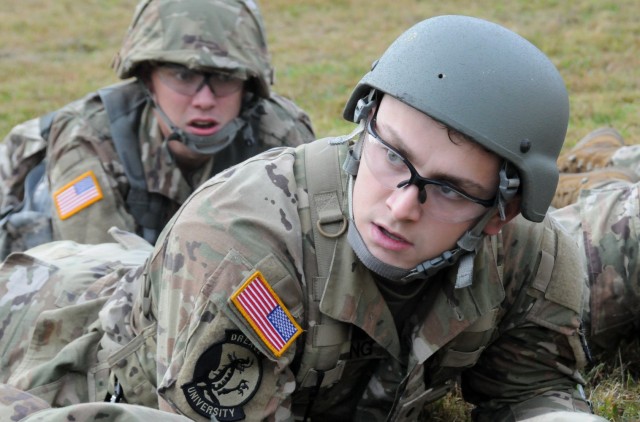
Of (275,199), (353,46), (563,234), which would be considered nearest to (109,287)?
(275,199)

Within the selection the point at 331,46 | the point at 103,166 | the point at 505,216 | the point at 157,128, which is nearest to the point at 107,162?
the point at 103,166

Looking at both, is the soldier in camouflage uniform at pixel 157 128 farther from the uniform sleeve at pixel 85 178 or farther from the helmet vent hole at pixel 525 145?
the helmet vent hole at pixel 525 145

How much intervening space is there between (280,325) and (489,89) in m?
0.88

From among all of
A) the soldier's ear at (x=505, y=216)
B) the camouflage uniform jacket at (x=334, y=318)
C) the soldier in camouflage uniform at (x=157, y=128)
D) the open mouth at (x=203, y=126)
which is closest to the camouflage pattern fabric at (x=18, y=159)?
the soldier in camouflage uniform at (x=157, y=128)

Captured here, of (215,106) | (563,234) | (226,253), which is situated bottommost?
(215,106)

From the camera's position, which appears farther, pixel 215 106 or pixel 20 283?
pixel 215 106

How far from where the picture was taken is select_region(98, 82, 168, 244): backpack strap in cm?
546

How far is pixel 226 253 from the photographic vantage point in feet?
10.1

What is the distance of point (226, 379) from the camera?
10.0 feet

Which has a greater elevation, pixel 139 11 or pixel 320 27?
pixel 139 11

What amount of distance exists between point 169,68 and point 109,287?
73.9 inches

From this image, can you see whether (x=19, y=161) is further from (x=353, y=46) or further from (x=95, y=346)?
(x=353, y=46)

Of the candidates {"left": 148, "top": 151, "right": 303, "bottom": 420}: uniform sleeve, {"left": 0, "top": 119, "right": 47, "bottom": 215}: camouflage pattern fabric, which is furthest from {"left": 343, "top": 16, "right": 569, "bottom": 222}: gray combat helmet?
{"left": 0, "top": 119, "right": 47, "bottom": 215}: camouflage pattern fabric

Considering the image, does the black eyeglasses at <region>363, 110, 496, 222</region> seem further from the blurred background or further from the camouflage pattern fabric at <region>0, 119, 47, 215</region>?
the blurred background
